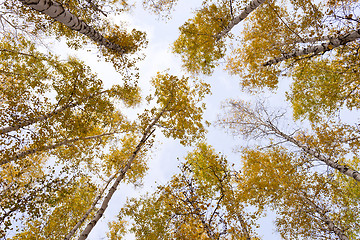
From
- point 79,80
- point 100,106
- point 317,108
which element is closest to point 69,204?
point 100,106

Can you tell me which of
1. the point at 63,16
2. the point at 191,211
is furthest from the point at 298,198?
the point at 63,16

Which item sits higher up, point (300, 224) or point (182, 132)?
point (182, 132)

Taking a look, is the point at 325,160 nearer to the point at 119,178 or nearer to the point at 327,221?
the point at 327,221

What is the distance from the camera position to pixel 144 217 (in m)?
9.00

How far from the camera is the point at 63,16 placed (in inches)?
171

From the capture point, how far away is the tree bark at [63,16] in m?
3.75

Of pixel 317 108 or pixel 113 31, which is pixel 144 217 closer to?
pixel 113 31

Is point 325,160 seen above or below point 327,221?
above

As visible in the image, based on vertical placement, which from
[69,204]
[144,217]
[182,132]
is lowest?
[69,204]

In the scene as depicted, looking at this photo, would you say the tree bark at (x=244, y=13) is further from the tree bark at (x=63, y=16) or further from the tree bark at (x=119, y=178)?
the tree bark at (x=63, y=16)

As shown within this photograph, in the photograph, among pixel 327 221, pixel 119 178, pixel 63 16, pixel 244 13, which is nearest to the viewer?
pixel 63 16

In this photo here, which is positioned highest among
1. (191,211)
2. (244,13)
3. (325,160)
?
(244,13)

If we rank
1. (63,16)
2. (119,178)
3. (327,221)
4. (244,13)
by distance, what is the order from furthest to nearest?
(327,221) → (244,13) → (119,178) → (63,16)

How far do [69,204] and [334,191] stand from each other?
11770 millimetres
